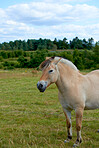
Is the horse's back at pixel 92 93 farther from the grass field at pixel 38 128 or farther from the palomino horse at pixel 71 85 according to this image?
the grass field at pixel 38 128

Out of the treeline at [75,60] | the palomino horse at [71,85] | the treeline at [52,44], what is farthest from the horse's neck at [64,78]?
the treeline at [52,44]

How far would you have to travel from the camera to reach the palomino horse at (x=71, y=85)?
3.92m

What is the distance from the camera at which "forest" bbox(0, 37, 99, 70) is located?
55537mm

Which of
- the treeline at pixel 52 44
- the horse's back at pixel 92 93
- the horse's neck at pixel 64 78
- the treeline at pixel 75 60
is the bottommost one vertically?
the treeline at pixel 75 60

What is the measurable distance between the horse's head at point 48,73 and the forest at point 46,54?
4947 cm

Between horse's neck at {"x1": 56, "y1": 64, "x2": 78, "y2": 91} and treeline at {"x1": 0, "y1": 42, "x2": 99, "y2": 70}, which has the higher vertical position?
horse's neck at {"x1": 56, "y1": 64, "x2": 78, "y2": 91}

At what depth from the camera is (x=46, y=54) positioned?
63.9 m

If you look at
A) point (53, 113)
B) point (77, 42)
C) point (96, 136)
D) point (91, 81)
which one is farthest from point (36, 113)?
point (77, 42)

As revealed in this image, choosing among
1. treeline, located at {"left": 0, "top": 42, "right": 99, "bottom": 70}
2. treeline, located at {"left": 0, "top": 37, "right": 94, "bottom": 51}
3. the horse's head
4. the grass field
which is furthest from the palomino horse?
treeline, located at {"left": 0, "top": 37, "right": 94, "bottom": 51}

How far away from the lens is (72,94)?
13.3 feet

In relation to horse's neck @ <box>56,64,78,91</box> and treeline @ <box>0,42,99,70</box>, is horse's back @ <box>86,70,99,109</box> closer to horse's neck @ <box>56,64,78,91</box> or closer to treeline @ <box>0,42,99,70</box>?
horse's neck @ <box>56,64,78,91</box>

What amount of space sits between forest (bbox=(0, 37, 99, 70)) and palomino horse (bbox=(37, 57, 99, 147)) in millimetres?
48911

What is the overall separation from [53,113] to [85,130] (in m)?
2.23

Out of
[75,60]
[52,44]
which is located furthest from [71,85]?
[52,44]
